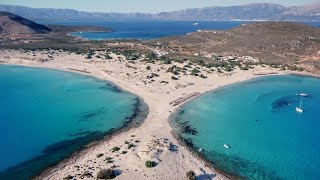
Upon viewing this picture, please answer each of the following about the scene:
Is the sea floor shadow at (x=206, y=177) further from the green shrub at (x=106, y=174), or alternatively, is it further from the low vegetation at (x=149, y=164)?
the green shrub at (x=106, y=174)

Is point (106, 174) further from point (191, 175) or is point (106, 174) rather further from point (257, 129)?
point (257, 129)

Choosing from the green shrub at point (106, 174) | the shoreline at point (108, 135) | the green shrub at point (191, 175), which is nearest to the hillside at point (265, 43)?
the shoreline at point (108, 135)

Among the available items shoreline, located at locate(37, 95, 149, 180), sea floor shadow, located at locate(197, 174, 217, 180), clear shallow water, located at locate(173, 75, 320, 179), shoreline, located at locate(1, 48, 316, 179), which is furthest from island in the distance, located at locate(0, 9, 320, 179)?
clear shallow water, located at locate(173, 75, 320, 179)

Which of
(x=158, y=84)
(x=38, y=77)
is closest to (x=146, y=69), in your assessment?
(x=158, y=84)

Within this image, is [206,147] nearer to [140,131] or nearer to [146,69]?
[140,131]

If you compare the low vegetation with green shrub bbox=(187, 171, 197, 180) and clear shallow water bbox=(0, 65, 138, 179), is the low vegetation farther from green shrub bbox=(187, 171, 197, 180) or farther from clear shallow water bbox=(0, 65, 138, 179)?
clear shallow water bbox=(0, 65, 138, 179)

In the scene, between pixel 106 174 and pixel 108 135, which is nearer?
pixel 106 174

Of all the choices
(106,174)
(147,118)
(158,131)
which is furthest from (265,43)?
(106,174)
